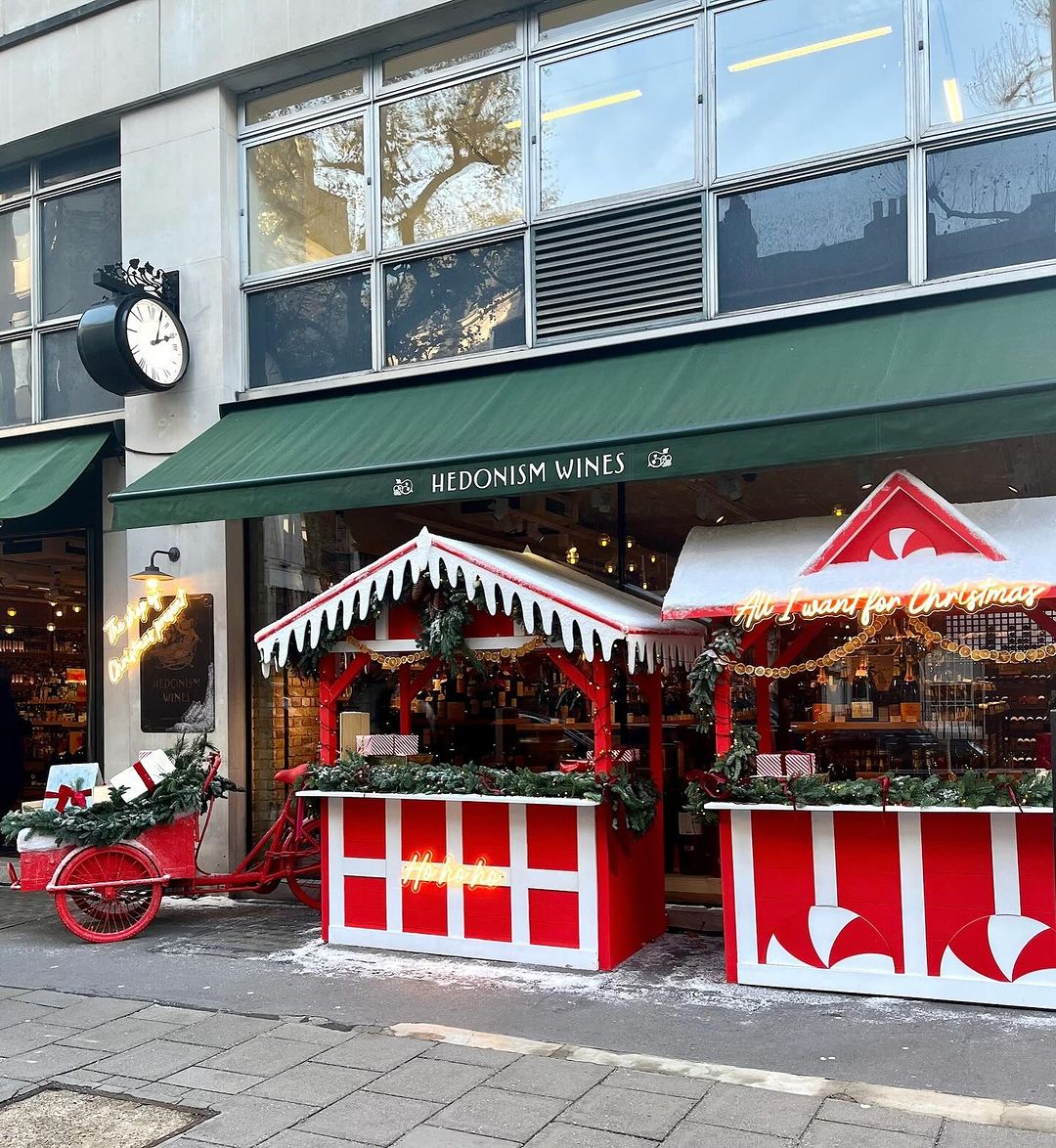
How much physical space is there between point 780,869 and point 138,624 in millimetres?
6532

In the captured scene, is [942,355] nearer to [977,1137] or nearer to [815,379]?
[815,379]

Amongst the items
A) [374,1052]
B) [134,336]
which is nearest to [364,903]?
Result: [374,1052]

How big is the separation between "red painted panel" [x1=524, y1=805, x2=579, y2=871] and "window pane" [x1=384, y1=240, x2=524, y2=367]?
13.5 feet

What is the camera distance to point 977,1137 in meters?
4.62

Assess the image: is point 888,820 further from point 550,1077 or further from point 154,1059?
point 154,1059

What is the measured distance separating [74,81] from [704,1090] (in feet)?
36.7

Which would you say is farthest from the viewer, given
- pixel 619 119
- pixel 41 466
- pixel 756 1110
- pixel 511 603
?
pixel 41 466

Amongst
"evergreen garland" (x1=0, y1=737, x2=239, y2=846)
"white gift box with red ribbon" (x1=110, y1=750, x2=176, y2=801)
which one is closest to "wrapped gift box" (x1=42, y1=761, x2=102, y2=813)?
"evergreen garland" (x1=0, y1=737, x2=239, y2=846)

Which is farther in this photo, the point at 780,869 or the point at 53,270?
the point at 53,270

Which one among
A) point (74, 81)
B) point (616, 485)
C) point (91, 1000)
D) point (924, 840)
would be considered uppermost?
point (74, 81)

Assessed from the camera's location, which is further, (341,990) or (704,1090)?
(341,990)

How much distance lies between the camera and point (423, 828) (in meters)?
7.78

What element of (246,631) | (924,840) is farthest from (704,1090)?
(246,631)

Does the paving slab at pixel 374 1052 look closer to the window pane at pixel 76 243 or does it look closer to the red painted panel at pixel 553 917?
the red painted panel at pixel 553 917
